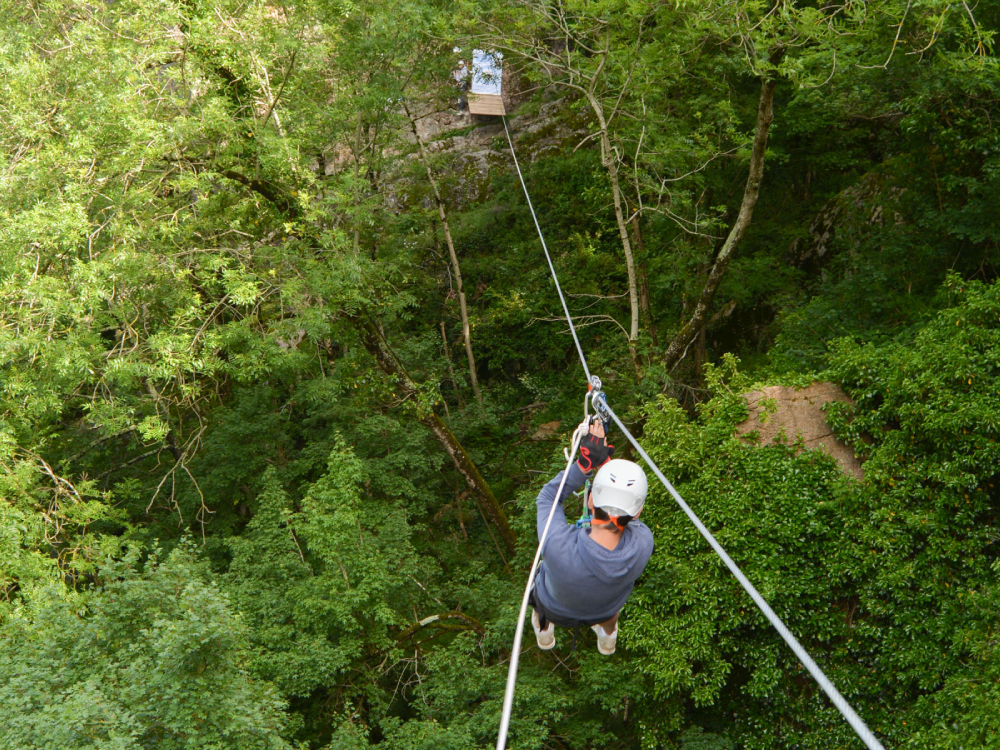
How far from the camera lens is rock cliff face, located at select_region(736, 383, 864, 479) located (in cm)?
666

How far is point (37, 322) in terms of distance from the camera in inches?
258

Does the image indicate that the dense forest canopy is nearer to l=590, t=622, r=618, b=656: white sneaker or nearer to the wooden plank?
Result: l=590, t=622, r=618, b=656: white sneaker

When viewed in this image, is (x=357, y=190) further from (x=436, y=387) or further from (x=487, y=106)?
(x=487, y=106)

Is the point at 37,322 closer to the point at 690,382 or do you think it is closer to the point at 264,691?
the point at 264,691

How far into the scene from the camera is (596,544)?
9.66 ft

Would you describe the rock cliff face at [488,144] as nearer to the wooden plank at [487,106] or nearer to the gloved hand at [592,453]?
the wooden plank at [487,106]

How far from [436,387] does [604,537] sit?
7324mm

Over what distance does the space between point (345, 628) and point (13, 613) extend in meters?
3.33

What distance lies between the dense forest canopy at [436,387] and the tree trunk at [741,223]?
36 mm

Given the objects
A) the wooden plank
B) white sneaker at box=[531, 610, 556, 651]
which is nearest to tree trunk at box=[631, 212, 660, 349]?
white sneaker at box=[531, 610, 556, 651]

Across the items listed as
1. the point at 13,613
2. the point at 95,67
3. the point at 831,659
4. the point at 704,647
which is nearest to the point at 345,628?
the point at 13,613

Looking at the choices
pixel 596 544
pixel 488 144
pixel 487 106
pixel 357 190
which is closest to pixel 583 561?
pixel 596 544

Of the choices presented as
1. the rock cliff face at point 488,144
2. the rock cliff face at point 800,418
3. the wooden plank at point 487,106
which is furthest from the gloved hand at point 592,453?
the wooden plank at point 487,106

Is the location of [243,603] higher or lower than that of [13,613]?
lower
